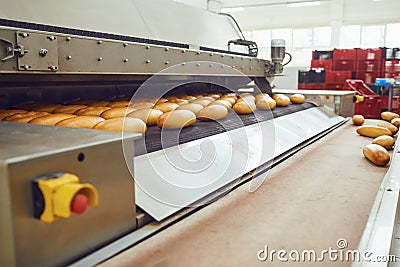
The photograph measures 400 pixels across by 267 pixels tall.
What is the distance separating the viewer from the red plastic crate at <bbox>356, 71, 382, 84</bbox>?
6995 millimetres

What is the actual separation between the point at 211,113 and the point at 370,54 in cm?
643

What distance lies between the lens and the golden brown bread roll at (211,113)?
5.14 feet

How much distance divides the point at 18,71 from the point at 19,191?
1.68 ft

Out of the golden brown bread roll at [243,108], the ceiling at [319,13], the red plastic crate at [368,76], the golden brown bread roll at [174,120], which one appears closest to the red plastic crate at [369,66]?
the red plastic crate at [368,76]

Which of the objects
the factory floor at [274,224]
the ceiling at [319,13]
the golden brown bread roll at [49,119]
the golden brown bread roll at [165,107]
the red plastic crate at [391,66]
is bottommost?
the factory floor at [274,224]

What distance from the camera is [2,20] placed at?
108cm

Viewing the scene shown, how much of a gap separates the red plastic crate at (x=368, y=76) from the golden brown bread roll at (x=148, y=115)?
6.65 metres

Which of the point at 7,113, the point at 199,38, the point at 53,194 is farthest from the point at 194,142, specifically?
the point at 199,38

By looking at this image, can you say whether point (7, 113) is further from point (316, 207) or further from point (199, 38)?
point (199, 38)

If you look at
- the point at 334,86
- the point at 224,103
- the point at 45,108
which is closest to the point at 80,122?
the point at 45,108

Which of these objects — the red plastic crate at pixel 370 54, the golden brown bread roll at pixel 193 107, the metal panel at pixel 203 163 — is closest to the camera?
the metal panel at pixel 203 163

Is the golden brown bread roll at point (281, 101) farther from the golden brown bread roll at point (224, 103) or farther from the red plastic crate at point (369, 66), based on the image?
the red plastic crate at point (369, 66)

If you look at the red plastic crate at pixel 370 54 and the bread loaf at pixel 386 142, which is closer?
the bread loaf at pixel 386 142

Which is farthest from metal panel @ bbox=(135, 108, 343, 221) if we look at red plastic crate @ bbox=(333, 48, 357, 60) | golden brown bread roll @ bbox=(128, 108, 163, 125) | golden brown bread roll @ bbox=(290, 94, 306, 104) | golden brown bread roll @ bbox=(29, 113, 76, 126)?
red plastic crate @ bbox=(333, 48, 357, 60)
